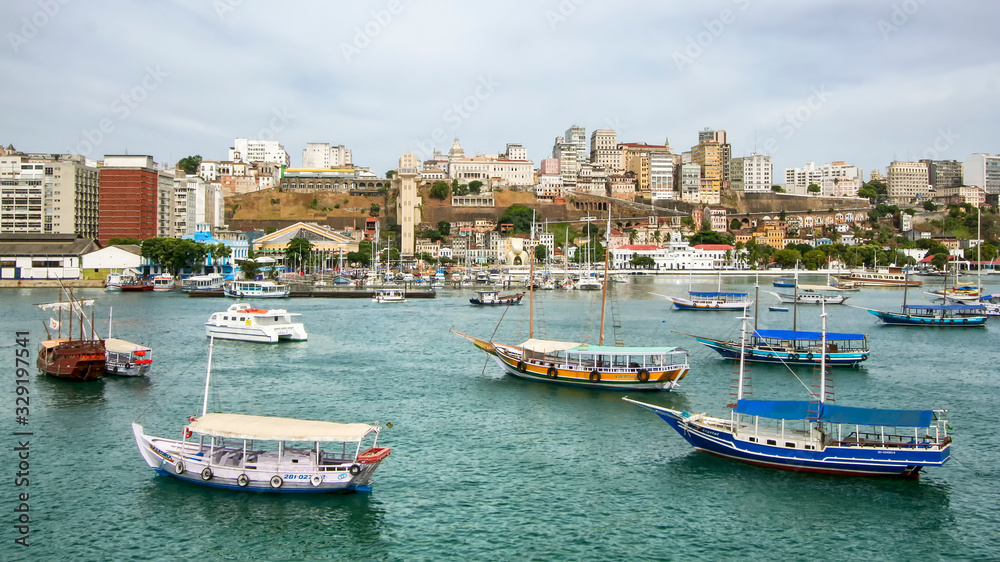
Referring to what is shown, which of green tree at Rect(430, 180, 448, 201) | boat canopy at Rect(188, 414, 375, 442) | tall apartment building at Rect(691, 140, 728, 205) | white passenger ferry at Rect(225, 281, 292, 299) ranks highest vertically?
tall apartment building at Rect(691, 140, 728, 205)

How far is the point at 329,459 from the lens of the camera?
16.2m

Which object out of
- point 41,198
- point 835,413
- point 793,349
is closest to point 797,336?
point 793,349

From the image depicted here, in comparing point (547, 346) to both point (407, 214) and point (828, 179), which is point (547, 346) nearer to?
point (407, 214)

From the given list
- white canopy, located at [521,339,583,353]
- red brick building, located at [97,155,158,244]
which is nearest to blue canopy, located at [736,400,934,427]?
white canopy, located at [521,339,583,353]

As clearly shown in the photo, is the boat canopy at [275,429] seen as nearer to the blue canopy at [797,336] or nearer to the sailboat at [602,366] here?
the sailboat at [602,366]

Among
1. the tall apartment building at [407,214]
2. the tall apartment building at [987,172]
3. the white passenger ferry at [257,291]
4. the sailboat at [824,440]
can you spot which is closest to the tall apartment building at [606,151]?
the tall apartment building at [407,214]

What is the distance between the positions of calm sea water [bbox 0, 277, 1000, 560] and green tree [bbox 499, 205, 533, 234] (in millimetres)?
82658

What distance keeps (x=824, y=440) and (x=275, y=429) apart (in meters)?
11.6

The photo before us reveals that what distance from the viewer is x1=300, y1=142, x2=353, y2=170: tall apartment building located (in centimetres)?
15725

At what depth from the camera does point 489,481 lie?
17.2 metres

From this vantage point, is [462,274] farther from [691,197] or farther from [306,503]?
[306,503]

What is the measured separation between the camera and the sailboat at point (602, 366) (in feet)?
82.9

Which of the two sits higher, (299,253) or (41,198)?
(41,198)

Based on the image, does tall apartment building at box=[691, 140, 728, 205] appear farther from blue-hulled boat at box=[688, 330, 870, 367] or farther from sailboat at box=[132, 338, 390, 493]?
sailboat at box=[132, 338, 390, 493]
